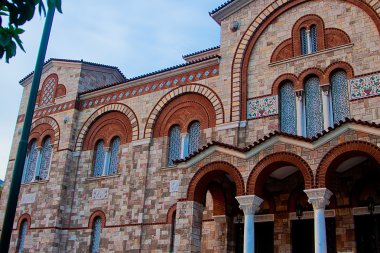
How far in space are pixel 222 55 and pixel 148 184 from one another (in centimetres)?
563

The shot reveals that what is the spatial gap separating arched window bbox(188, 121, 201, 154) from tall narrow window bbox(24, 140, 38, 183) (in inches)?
333

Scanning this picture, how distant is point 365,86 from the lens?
1377 centimetres

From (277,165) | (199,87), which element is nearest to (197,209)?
(277,165)

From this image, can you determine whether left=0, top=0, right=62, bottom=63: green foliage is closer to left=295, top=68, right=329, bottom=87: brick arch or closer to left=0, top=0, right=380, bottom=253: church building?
left=0, top=0, right=380, bottom=253: church building

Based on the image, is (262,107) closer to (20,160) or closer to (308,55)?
(308,55)

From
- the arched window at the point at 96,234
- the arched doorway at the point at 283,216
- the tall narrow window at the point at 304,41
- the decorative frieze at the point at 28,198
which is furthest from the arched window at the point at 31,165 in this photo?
the tall narrow window at the point at 304,41

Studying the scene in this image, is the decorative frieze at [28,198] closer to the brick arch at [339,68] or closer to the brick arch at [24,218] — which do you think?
the brick arch at [24,218]

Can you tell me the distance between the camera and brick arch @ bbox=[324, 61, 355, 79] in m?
14.2

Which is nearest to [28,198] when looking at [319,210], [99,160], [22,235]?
[22,235]

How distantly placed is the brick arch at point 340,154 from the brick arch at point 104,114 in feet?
31.3

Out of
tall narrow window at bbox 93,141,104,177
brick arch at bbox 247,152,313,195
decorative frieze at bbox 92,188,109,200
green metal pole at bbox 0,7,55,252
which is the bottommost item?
green metal pole at bbox 0,7,55,252

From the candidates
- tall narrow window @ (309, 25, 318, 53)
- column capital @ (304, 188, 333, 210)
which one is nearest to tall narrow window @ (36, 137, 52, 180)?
tall narrow window @ (309, 25, 318, 53)

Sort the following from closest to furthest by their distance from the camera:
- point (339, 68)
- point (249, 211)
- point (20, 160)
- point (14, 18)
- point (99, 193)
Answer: point (14, 18), point (20, 160), point (249, 211), point (339, 68), point (99, 193)

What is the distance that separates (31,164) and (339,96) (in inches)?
578
